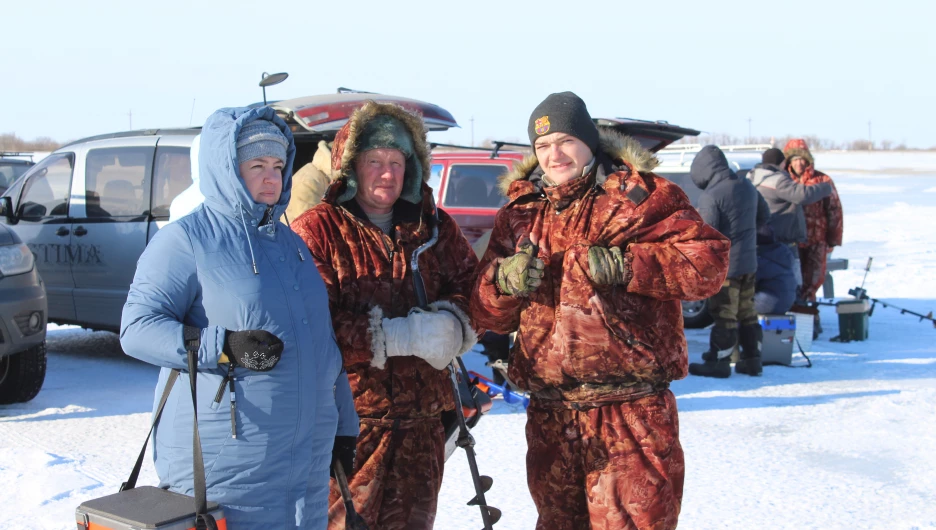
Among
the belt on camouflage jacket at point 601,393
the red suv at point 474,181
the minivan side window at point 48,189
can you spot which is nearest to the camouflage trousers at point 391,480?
the belt on camouflage jacket at point 601,393

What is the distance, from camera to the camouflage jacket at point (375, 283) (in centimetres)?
301

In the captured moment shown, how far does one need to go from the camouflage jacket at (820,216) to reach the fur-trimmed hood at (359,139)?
281 inches

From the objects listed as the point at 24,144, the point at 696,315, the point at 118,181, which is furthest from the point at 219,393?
the point at 24,144

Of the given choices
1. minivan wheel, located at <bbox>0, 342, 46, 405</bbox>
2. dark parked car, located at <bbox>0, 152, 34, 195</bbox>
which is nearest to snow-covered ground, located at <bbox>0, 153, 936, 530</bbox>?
minivan wheel, located at <bbox>0, 342, 46, 405</bbox>

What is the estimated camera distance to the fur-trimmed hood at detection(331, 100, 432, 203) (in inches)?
122

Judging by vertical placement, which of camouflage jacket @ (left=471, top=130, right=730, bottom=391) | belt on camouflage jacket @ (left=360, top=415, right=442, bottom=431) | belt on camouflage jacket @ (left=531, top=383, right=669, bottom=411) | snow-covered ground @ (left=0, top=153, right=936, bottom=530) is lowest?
snow-covered ground @ (left=0, top=153, right=936, bottom=530)

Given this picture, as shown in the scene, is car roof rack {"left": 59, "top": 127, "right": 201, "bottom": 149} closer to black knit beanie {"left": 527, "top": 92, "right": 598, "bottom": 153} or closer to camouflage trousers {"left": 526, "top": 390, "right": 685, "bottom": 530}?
black knit beanie {"left": 527, "top": 92, "right": 598, "bottom": 153}

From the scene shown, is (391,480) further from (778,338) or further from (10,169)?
(10,169)

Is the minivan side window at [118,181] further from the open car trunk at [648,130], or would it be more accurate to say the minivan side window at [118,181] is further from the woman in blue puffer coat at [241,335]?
the woman in blue puffer coat at [241,335]

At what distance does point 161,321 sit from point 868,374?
6619mm

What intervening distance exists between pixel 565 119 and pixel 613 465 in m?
1.13

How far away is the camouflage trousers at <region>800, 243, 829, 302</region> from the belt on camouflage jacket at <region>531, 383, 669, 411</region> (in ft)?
23.8

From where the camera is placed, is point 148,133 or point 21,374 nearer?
point 21,374

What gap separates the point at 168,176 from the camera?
6.75 m
